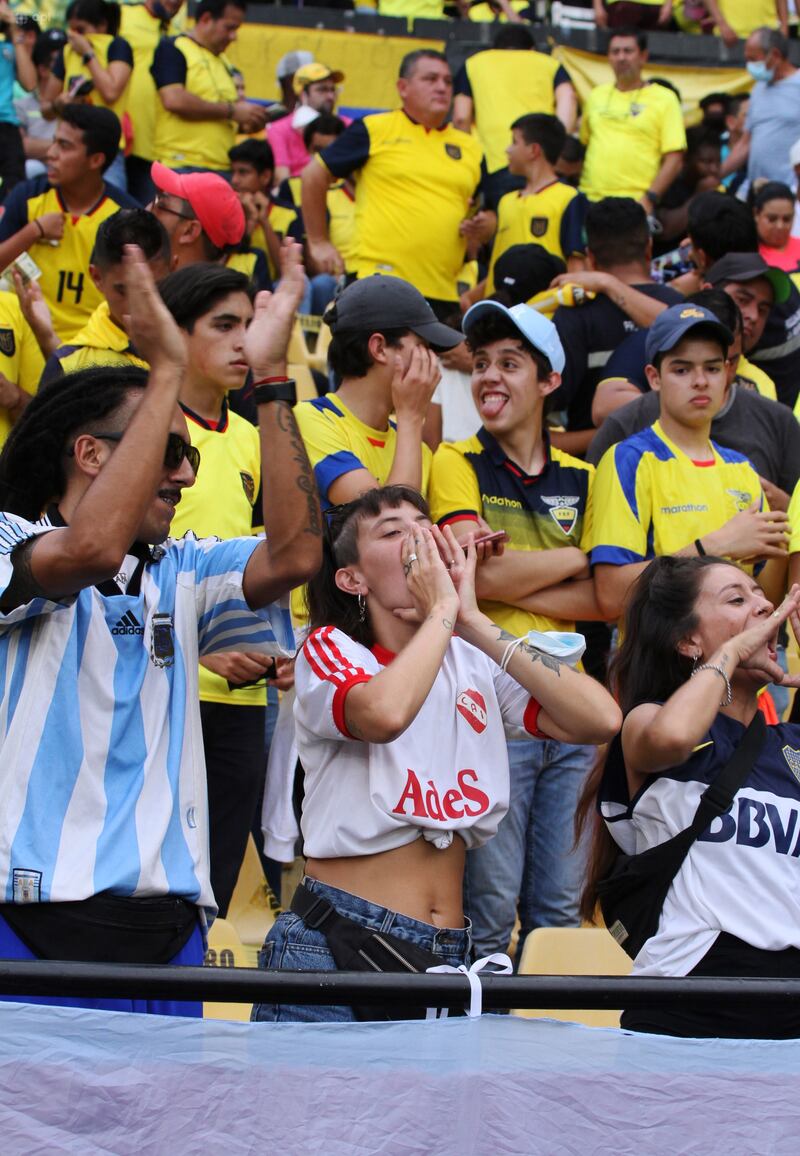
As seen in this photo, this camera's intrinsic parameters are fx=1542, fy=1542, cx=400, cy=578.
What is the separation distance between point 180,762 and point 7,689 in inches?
13.3

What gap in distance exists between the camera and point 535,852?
421cm

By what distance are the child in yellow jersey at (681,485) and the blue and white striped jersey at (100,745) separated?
73.5 inches

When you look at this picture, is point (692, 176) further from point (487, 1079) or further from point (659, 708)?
point (487, 1079)

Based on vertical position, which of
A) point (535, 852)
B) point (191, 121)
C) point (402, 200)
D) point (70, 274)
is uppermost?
point (191, 121)

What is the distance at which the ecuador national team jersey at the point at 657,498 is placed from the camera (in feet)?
14.5

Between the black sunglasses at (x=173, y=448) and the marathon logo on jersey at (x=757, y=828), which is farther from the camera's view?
the marathon logo on jersey at (x=757, y=828)

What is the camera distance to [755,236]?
7.30m

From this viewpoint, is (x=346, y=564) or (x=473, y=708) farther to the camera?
(x=346, y=564)

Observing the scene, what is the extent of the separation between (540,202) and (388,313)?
385 centimetres

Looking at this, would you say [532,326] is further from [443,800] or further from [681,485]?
[443,800]

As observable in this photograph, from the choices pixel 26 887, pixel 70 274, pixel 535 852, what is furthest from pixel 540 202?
pixel 26 887

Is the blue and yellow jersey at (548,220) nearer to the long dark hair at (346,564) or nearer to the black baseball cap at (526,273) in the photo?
the black baseball cap at (526,273)

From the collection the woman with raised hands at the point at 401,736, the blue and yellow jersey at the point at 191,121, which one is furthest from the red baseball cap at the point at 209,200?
the blue and yellow jersey at the point at 191,121

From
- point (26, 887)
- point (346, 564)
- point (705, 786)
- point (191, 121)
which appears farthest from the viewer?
point (191, 121)
